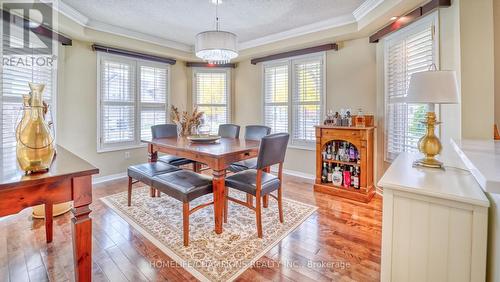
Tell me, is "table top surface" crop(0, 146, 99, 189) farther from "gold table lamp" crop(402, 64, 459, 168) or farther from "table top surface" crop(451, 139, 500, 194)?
"gold table lamp" crop(402, 64, 459, 168)

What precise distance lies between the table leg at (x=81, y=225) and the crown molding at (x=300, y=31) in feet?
12.0

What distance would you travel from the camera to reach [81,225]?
1224 millimetres

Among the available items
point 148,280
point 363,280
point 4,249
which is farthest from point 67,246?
point 363,280

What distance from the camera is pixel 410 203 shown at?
3.90 ft

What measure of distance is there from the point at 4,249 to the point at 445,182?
323 centimetres

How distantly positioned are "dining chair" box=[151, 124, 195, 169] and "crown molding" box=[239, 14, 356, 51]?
222cm

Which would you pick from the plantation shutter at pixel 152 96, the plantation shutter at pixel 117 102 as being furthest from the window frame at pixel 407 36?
the plantation shutter at pixel 117 102

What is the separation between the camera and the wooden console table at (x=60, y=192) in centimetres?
103

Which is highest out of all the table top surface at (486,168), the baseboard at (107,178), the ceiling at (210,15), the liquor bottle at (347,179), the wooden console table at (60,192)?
the ceiling at (210,15)

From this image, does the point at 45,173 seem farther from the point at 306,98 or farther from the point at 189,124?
the point at 306,98

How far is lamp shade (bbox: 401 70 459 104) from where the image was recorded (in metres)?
1.50

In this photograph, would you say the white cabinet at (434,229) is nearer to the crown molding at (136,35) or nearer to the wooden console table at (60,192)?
the wooden console table at (60,192)

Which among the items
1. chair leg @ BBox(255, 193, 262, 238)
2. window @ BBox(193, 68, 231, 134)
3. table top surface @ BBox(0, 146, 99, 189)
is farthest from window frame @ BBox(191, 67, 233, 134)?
table top surface @ BBox(0, 146, 99, 189)

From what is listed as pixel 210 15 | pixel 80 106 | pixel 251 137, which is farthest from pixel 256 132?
pixel 80 106
